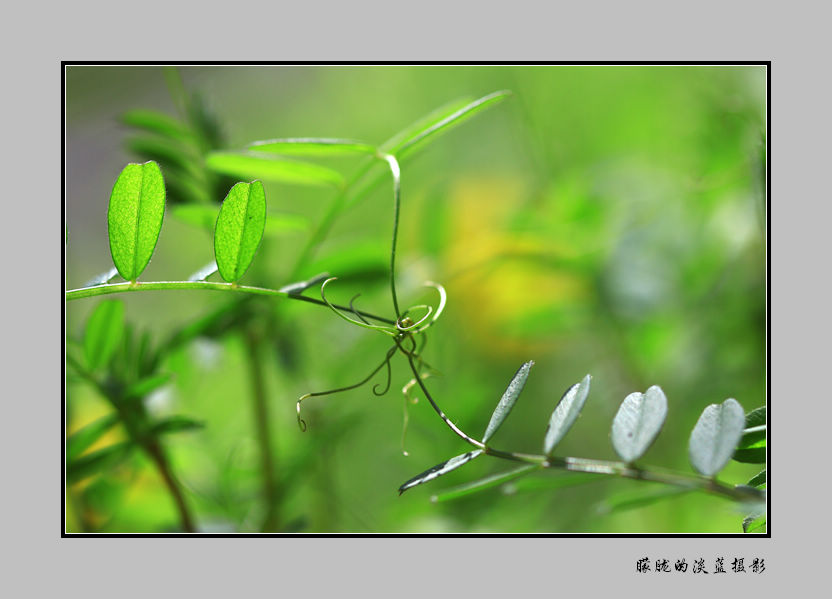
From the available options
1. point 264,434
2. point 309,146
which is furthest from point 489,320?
point 309,146

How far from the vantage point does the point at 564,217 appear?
67 cm

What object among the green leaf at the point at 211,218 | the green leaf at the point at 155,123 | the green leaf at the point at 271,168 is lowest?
the green leaf at the point at 211,218

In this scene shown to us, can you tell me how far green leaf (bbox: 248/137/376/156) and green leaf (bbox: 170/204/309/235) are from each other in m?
0.07

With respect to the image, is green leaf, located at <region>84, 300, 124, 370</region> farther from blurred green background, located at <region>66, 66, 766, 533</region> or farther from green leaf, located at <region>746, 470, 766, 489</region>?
green leaf, located at <region>746, 470, 766, 489</region>

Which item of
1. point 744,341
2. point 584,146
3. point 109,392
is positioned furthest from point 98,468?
point 584,146

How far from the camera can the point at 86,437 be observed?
1.56 ft

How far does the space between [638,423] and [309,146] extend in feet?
0.71

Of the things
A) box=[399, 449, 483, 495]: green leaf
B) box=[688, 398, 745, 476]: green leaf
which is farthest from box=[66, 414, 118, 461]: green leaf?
box=[688, 398, 745, 476]: green leaf

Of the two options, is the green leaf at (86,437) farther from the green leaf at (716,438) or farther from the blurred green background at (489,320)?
the green leaf at (716,438)

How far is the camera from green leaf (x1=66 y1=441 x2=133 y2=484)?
47 centimetres

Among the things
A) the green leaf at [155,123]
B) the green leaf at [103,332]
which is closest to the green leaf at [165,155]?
the green leaf at [155,123]

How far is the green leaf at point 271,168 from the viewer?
1.48 feet

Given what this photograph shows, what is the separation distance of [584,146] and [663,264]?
0.28 metres

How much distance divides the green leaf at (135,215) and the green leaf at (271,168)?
0.08m
